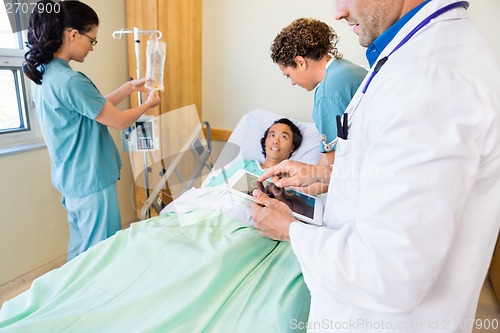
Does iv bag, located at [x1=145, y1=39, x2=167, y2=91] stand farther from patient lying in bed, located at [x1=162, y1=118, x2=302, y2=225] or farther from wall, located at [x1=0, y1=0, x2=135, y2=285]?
patient lying in bed, located at [x1=162, y1=118, x2=302, y2=225]

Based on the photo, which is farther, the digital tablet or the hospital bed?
the digital tablet

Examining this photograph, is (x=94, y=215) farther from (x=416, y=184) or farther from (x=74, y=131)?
(x=416, y=184)

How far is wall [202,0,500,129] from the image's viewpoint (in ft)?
8.13

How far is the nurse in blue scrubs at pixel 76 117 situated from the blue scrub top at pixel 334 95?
100cm

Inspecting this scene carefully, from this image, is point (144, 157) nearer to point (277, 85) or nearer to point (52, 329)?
point (52, 329)

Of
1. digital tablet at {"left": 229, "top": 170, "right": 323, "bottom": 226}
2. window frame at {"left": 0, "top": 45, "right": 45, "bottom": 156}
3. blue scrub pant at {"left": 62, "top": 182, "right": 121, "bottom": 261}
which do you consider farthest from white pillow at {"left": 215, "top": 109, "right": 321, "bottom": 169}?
window frame at {"left": 0, "top": 45, "right": 45, "bottom": 156}

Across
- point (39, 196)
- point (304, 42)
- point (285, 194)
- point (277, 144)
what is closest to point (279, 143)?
point (277, 144)

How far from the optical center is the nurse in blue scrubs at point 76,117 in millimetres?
1507

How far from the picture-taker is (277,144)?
2.30 meters

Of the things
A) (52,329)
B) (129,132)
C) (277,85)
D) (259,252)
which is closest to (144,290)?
(52,329)

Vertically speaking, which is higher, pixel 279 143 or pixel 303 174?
pixel 303 174

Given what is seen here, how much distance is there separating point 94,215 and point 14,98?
3.05ft

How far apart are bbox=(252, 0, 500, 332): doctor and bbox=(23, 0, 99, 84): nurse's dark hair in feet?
4.54

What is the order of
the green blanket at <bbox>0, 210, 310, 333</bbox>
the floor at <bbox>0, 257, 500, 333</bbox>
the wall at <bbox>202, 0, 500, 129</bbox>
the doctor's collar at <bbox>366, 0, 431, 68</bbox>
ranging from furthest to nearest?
the wall at <bbox>202, 0, 500, 129</bbox>
the floor at <bbox>0, 257, 500, 333</bbox>
the green blanket at <bbox>0, 210, 310, 333</bbox>
the doctor's collar at <bbox>366, 0, 431, 68</bbox>
